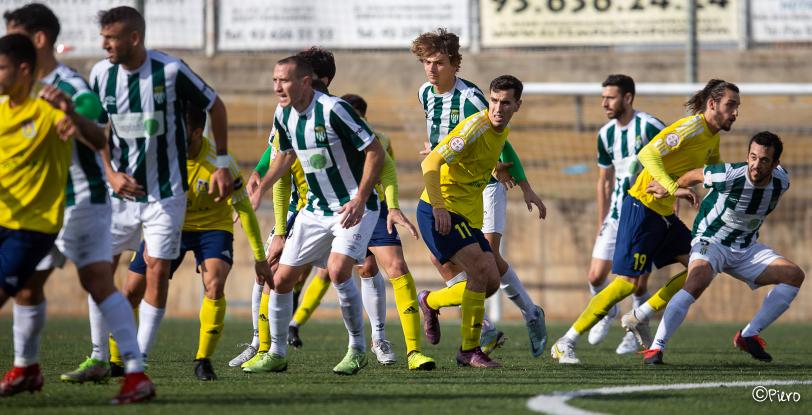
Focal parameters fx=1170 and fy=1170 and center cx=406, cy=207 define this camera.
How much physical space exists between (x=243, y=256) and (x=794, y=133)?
7430 millimetres

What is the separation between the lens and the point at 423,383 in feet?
21.5

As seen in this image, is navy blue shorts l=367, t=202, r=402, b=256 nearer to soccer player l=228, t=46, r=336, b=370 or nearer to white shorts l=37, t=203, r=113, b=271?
soccer player l=228, t=46, r=336, b=370

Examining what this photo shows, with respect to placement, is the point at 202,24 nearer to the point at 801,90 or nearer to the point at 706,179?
the point at 801,90

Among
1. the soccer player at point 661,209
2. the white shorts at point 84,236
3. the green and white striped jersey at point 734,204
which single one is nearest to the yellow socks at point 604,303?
the soccer player at point 661,209

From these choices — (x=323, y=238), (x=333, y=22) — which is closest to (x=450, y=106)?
(x=323, y=238)

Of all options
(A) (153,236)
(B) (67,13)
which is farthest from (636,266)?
(B) (67,13)

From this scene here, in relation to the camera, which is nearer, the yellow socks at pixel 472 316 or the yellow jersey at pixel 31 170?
the yellow jersey at pixel 31 170

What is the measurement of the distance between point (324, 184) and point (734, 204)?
10.0 feet

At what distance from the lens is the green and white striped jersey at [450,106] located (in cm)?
872

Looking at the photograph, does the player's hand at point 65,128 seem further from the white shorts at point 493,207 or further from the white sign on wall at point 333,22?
the white sign on wall at point 333,22

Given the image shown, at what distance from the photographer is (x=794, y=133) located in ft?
51.0

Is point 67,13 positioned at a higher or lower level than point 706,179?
higher

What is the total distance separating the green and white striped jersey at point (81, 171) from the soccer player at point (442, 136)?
3302mm

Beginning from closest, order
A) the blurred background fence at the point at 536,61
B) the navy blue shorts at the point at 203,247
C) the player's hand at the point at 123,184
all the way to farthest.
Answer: the player's hand at the point at 123,184 → the navy blue shorts at the point at 203,247 → the blurred background fence at the point at 536,61
